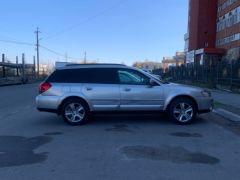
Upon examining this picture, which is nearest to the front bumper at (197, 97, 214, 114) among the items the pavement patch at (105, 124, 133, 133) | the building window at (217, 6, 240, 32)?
the pavement patch at (105, 124, 133, 133)

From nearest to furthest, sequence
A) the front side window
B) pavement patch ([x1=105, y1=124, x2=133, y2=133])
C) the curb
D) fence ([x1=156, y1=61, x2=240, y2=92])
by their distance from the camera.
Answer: pavement patch ([x1=105, y1=124, x2=133, y2=133]), the front side window, the curb, fence ([x1=156, y1=61, x2=240, y2=92])

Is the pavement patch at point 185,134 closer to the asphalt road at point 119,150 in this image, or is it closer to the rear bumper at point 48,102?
the asphalt road at point 119,150

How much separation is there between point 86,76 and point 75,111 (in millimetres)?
1048

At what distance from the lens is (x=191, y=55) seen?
70.4 m

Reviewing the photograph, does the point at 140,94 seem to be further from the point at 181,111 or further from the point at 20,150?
the point at 20,150

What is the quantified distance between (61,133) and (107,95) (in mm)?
1897

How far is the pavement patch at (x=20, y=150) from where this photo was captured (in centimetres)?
667

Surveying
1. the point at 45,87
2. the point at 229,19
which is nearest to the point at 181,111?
the point at 45,87

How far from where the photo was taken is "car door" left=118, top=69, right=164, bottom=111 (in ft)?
35.1

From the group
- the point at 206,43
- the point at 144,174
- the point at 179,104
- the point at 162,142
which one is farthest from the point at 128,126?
the point at 206,43

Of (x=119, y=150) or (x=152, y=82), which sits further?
(x=152, y=82)

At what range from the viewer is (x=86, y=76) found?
11.0m

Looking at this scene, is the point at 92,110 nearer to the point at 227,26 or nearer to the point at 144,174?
the point at 144,174

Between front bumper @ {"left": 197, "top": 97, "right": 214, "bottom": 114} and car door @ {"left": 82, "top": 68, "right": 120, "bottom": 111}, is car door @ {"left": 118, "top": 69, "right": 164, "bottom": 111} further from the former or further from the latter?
front bumper @ {"left": 197, "top": 97, "right": 214, "bottom": 114}
